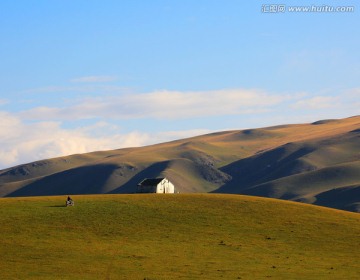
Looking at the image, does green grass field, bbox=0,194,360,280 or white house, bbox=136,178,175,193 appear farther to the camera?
white house, bbox=136,178,175,193

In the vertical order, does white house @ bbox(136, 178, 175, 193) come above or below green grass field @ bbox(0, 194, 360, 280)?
Result: above

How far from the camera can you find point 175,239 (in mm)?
89750

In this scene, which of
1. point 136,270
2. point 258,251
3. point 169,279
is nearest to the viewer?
point 169,279

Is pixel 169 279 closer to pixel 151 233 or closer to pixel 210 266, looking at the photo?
pixel 210 266

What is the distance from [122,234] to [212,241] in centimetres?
1224

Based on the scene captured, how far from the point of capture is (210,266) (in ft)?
244

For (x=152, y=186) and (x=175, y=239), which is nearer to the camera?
(x=175, y=239)

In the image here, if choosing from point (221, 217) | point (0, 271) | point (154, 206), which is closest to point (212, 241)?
point (221, 217)

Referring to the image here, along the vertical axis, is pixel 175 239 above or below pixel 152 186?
below

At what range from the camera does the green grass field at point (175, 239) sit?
72.2m

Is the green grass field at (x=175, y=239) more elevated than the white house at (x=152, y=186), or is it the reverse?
the white house at (x=152, y=186)

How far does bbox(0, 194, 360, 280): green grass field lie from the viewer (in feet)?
237

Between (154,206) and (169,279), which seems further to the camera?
(154,206)

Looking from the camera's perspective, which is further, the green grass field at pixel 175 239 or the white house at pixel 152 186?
the white house at pixel 152 186
